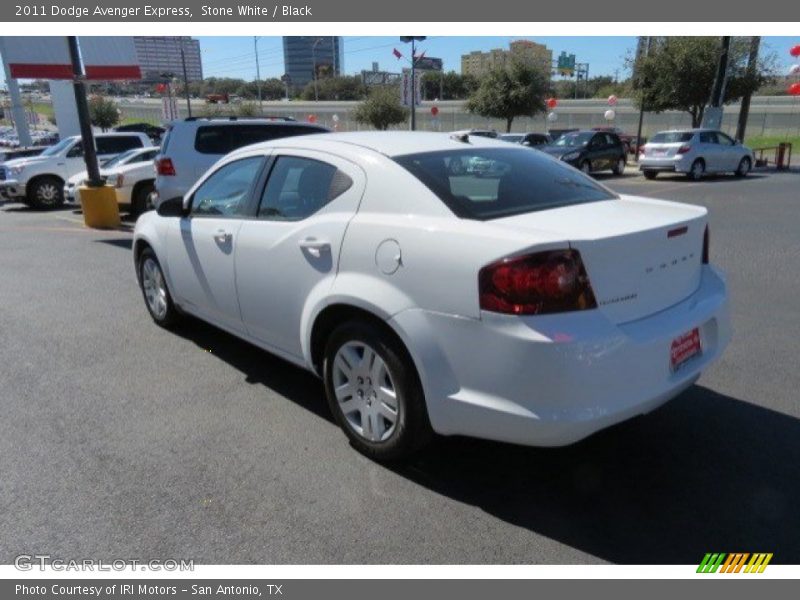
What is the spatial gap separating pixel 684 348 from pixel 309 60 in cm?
12725

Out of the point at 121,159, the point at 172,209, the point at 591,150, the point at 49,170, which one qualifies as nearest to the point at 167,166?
the point at 121,159

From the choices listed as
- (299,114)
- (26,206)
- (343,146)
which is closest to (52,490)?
(343,146)

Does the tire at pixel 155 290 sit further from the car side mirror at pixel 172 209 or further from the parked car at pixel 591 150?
the parked car at pixel 591 150

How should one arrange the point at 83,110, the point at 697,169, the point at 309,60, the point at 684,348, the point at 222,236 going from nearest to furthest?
1. the point at 684,348
2. the point at 222,236
3. the point at 83,110
4. the point at 697,169
5. the point at 309,60

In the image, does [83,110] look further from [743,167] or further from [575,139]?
[743,167]

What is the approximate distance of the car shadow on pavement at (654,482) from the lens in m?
2.60

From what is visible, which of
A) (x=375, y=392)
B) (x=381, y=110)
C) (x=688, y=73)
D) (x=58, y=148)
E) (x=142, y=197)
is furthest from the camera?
(x=381, y=110)

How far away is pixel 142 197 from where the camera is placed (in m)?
12.6

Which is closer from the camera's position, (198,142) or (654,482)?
(654,482)

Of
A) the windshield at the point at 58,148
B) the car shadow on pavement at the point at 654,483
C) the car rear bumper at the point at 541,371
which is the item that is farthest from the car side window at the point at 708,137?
the car rear bumper at the point at 541,371

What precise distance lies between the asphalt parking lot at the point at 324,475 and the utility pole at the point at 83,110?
753 cm

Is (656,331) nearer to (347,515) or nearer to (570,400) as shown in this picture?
(570,400)

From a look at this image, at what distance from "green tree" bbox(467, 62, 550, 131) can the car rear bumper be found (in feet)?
113

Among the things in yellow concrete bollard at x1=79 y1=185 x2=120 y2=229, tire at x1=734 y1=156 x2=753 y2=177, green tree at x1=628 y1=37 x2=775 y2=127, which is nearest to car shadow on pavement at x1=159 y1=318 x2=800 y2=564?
yellow concrete bollard at x1=79 y1=185 x2=120 y2=229
